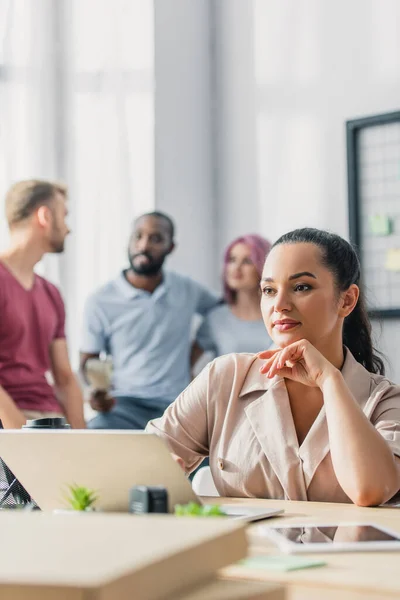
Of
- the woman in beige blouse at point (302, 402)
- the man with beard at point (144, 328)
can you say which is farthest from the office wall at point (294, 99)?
the woman in beige blouse at point (302, 402)

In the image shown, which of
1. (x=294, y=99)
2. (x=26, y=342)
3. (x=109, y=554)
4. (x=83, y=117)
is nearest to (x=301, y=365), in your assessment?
(x=109, y=554)

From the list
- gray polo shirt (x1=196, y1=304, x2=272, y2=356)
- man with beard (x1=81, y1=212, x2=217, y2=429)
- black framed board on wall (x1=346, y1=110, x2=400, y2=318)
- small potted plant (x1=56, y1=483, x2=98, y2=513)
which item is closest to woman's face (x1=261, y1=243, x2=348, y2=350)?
small potted plant (x1=56, y1=483, x2=98, y2=513)

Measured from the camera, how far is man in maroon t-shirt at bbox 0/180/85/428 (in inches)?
139

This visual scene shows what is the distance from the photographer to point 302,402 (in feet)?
6.25

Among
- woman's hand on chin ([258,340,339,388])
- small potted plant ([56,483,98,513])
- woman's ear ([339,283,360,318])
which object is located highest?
woman's ear ([339,283,360,318])

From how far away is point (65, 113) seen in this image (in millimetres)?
4414

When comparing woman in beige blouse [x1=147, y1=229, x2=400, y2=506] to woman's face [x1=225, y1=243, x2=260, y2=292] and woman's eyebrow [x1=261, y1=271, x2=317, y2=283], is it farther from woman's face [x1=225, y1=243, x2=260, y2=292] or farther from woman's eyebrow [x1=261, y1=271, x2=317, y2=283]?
woman's face [x1=225, y1=243, x2=260, y2=292]

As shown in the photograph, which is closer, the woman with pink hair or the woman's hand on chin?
the woman's hand on chin

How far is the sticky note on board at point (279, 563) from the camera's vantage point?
40.9 inches

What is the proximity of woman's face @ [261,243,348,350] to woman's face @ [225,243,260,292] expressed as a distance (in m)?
2.36

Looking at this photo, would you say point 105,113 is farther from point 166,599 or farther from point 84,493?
point 166,599

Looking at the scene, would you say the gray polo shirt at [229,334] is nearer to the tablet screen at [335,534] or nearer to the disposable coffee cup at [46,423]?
the disposable coffee cup at [46,423]

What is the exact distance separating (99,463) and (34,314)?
7.76ft

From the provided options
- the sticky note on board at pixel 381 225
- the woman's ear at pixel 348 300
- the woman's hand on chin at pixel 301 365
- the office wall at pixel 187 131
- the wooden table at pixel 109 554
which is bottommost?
the woman's hand on chin at pixel 301 365
